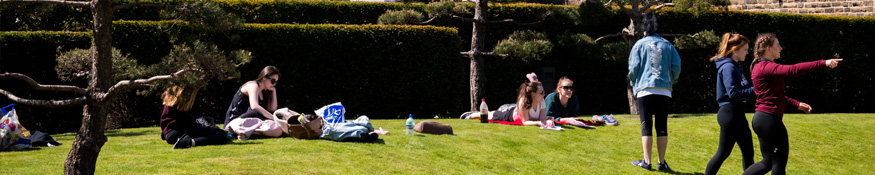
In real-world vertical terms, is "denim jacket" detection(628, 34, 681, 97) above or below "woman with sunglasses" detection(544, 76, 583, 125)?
above

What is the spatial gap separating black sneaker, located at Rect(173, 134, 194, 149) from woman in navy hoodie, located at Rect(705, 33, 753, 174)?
5357mm

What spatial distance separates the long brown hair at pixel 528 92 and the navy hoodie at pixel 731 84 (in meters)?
4.18

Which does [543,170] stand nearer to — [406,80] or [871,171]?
[871,171]

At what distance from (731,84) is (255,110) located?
559 centimetres

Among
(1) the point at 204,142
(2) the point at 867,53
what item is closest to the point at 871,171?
(1) the point at 204,142

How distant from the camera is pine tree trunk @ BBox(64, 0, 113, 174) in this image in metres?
5.40

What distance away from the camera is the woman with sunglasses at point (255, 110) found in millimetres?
8951

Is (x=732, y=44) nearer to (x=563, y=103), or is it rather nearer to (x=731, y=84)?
(x=731, y=84)

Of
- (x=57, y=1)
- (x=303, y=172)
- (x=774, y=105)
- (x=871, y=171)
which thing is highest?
(x=57, y=1)

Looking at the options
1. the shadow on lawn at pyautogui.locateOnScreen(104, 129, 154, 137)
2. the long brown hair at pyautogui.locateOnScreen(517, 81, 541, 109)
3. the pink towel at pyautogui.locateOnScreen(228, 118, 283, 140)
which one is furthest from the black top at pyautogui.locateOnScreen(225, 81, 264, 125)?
the long brown hair at pyautogui.locateOnScreen(517, 81, 541, 109)

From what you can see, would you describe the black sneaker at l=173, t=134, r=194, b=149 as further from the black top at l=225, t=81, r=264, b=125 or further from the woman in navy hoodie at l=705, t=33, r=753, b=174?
the woman in navy hoodie at l=705, t=33, r=753, b=174

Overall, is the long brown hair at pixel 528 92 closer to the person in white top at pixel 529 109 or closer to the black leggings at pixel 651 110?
the person in white top at pixel 529 109

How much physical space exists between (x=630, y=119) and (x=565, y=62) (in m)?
3.97

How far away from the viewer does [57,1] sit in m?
5.65
